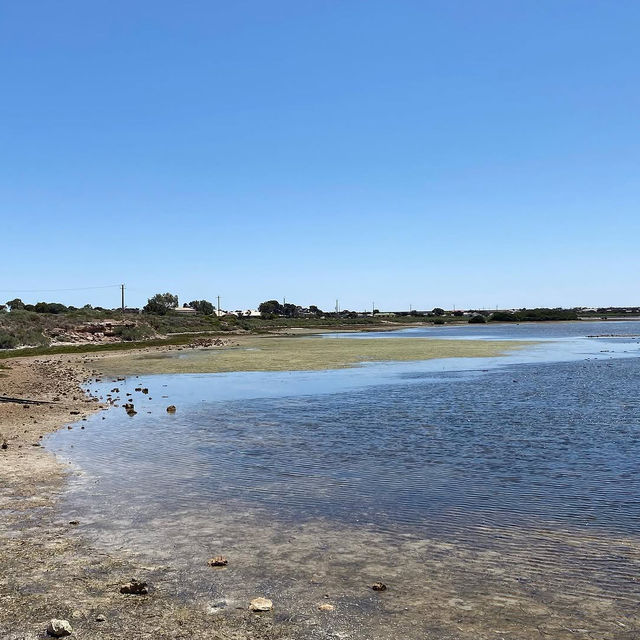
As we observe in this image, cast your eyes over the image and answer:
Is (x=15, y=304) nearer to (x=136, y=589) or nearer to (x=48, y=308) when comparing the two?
(x=48, y=308)

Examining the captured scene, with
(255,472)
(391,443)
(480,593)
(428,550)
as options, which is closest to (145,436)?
(255,472)

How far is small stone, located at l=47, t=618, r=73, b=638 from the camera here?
684cm

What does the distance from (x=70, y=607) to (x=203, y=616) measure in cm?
169

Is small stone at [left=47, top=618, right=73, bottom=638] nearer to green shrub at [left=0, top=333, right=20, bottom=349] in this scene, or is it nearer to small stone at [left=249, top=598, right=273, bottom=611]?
small stone at [left=249, top=598, right=273, bottom=611]

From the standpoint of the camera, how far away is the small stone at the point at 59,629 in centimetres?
684

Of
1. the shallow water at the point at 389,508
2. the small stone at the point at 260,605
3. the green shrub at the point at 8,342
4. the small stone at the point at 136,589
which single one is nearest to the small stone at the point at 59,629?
the small stone at the point at 136,589

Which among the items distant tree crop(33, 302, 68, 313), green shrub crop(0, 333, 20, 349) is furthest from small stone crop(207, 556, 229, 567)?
distant tree crop(33, 302, 68, 313)

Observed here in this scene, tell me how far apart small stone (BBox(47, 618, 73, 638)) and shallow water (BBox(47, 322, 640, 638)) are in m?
1.62

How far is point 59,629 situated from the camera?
6.85 m

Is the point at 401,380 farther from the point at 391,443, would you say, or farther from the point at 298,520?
the point at 298,520

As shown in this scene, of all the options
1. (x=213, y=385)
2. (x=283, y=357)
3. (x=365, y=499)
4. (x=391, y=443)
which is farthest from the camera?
(x=283, y=357)

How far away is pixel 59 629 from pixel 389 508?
682cm

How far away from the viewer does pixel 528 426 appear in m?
21.8

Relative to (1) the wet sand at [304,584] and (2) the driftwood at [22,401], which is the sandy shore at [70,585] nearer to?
(1) the wet sand at [304,584]
